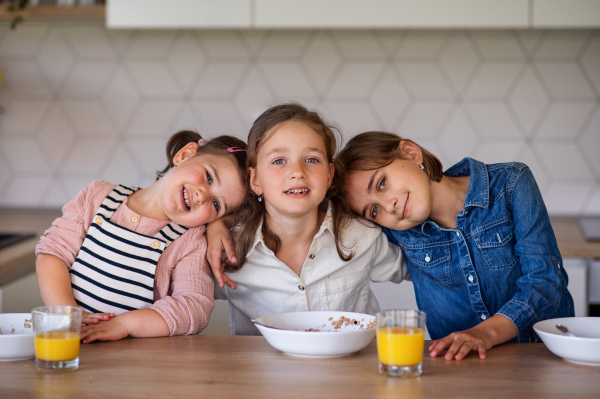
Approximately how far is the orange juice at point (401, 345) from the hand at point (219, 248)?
42 cm

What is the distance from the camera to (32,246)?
70.9 inches

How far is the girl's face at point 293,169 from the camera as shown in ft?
3.85

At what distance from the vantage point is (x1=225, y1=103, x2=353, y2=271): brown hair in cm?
125

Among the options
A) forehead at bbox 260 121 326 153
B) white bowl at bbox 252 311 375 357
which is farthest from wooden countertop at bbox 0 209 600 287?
white bowl at bbox 252 311 375 357

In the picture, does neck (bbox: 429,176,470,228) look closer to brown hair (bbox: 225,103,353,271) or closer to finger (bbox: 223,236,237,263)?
brown hair (bbox: 225,103,353,271)

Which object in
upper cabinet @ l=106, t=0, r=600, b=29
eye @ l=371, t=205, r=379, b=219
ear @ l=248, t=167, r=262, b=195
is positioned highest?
upper cabinet @ l=106, t=0, r=600, b=29

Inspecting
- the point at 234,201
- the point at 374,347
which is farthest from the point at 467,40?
the point at 374,347

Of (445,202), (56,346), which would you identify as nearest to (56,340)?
(56,346)

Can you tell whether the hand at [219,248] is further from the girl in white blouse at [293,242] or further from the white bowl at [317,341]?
the white bowl at [317,341]

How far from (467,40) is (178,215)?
1.42 m

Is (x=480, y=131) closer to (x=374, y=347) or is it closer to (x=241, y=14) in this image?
(x=241, y=14)

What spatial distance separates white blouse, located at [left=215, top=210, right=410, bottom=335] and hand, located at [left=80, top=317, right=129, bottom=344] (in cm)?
31

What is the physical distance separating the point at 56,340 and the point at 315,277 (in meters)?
0.60

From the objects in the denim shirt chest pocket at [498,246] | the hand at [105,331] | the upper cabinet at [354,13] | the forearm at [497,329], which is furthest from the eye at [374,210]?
the upper cabinet at [354,13]
